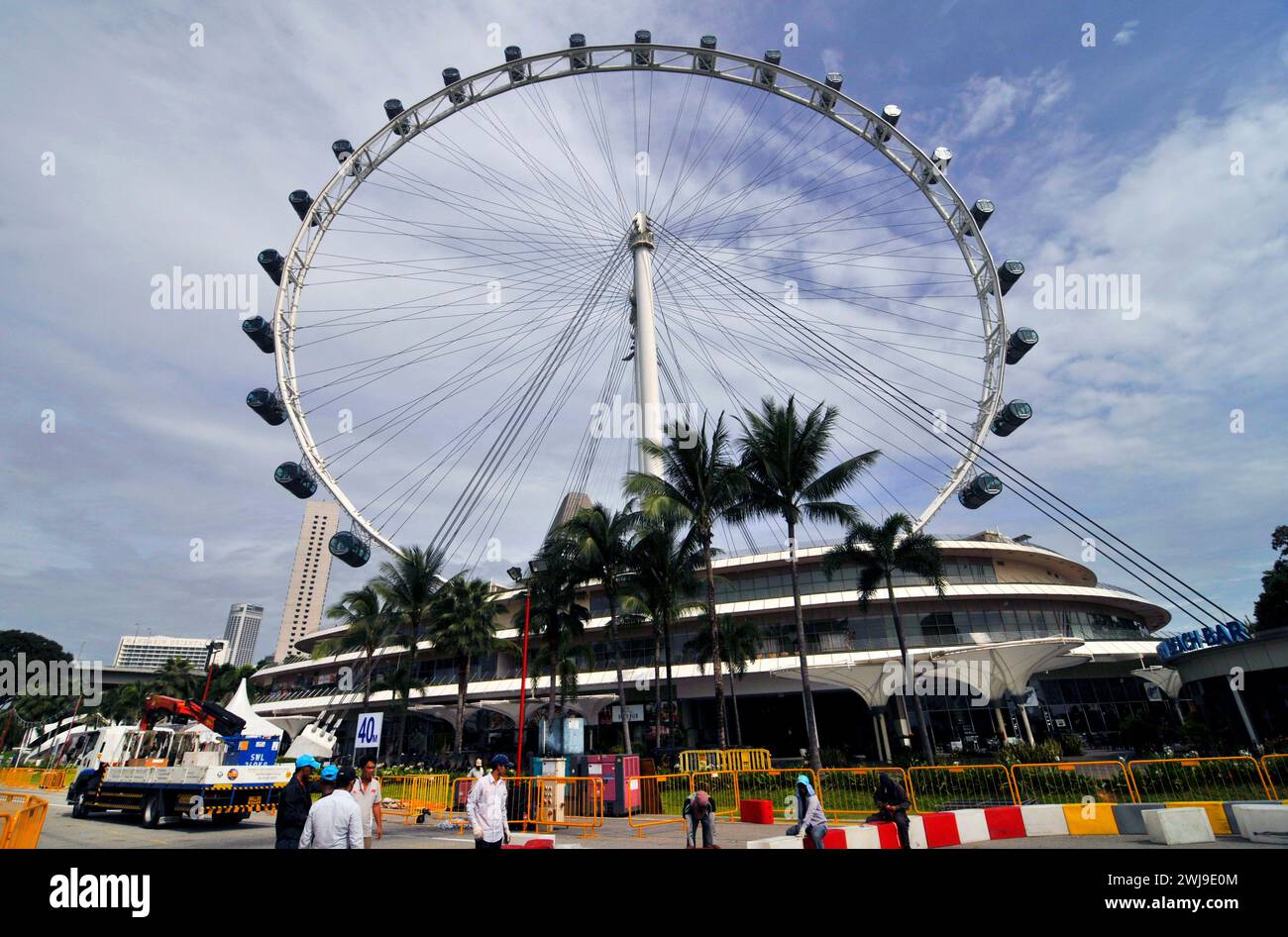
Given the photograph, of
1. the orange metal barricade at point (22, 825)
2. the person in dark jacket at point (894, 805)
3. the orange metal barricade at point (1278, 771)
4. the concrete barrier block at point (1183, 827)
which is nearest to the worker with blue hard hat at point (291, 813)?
the orange metal barricade at point (22, 825)

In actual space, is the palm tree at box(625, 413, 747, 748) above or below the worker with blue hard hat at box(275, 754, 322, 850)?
above

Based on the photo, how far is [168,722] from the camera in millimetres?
24156

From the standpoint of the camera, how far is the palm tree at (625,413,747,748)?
30594 millimetres

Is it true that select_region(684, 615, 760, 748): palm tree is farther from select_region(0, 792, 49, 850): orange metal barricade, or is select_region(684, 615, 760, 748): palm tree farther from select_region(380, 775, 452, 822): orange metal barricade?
select_region(0, 792, 49, 850): orange metal barricade

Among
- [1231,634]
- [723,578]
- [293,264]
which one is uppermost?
[293,264]

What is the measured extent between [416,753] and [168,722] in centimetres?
4099

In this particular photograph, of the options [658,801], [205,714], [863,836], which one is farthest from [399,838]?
[863,836]

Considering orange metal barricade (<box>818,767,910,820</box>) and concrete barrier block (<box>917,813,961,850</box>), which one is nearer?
concrete barrier block (<box>917,813,961,850</box>)

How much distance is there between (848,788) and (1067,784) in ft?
20.9

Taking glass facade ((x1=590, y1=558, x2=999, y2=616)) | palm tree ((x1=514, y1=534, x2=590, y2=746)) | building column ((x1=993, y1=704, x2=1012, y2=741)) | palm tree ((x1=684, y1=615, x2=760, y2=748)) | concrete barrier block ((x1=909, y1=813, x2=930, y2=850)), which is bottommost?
concrete barrier block ((x1=909, y1=813, x2=930, y2=850))

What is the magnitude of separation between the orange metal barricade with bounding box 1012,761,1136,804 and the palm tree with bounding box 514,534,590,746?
77.3 feet

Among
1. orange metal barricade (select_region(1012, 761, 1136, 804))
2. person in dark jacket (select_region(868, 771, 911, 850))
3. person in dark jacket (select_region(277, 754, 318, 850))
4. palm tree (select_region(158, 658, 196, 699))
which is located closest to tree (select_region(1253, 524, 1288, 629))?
orange metal barricade (select_region(1012, 761, 1136, 804))
